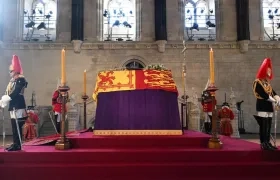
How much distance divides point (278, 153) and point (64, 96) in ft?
12.5

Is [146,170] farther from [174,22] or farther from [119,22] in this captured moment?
[119,22]

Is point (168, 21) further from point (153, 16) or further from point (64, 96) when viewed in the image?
point (64, 96)

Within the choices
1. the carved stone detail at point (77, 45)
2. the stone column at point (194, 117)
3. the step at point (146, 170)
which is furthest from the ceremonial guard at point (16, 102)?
the carved stone detail at point (77, 45)

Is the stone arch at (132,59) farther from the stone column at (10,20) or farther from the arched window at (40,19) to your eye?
the stone column at (10,20)

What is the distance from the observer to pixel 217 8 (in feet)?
56.2

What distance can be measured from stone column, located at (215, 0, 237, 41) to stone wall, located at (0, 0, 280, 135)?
13cm

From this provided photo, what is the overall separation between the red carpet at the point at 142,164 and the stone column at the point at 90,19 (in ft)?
40.7

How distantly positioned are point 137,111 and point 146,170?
1988 millimetres

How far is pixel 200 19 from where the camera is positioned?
17.5 metres

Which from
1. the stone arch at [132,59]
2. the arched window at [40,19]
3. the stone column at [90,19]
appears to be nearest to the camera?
the stone arch at [132,59]

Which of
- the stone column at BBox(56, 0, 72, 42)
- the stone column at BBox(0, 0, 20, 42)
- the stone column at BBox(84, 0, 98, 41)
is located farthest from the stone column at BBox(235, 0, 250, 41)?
the stone column at BBox(0, 0, 20, 42)

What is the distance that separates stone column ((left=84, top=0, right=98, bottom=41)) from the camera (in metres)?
16.6

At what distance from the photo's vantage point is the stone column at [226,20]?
55.2 feet

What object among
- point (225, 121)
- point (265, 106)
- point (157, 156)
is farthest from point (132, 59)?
point (157, 156)
